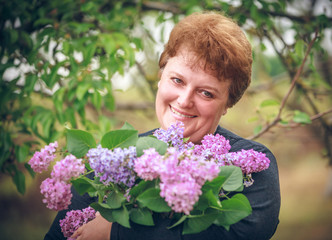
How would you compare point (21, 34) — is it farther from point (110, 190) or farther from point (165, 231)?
point (165, 231)

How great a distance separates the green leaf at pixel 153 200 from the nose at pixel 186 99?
44 centimetres

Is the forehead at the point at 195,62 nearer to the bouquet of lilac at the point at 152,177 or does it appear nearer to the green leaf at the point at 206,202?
the bouquet of lilac at the point at 152,177

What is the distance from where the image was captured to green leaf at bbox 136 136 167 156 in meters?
0.80

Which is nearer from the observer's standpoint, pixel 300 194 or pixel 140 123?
pixel 140 123

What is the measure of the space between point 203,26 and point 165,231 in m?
0.71

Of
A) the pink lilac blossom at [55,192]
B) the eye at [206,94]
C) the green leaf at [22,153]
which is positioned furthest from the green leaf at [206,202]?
the green leaf at [22,153]

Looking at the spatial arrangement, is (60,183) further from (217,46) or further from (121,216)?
(217,46)

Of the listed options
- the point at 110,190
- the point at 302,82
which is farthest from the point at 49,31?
the point at 302,82

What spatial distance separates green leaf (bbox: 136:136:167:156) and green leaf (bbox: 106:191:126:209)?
123 mm

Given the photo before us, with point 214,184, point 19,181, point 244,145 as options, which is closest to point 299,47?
point 244,145

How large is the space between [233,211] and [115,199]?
0.30 meters

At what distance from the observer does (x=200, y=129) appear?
120cm

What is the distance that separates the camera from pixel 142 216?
819mm

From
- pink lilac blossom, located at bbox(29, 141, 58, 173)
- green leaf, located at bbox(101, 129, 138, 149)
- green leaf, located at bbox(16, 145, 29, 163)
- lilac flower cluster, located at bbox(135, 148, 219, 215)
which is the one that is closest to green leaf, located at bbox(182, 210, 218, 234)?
lilac flower cluster, located at bbox(135, 148, 219, 215)
